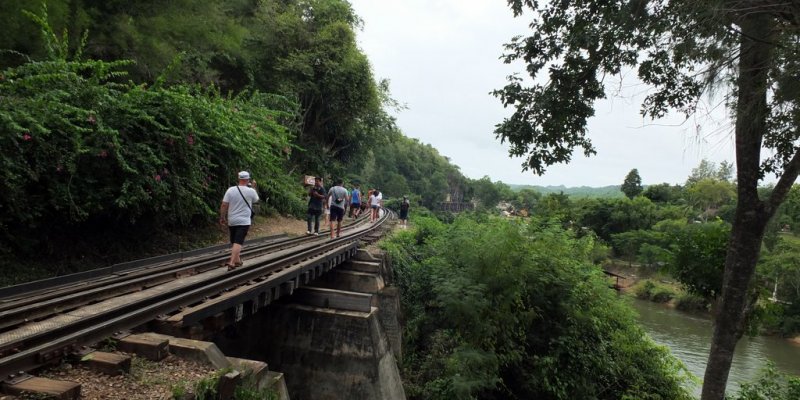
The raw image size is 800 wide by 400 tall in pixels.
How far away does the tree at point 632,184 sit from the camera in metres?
73.4

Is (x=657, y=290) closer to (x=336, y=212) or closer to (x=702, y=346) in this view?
(x=702, y=346)

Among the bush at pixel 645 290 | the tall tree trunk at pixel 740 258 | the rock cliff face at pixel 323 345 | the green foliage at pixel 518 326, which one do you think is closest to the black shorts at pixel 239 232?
the rock cliff face at pixel 323 345

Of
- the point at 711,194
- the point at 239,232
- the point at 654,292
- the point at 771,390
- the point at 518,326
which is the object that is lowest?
the point at 654,292

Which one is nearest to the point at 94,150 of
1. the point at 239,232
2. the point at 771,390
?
the point at 239,232

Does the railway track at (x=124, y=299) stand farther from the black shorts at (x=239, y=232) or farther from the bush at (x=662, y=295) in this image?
the bush at (x=662, y=295)

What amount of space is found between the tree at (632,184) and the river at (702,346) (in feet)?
130

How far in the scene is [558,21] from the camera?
7.75m

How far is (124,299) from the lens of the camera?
16.8ft

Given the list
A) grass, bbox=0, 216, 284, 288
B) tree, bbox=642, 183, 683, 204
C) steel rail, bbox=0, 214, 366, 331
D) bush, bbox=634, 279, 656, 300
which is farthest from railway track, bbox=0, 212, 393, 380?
tree, bbox=642, 183, 683, 204

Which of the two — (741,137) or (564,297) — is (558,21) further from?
(564,297)

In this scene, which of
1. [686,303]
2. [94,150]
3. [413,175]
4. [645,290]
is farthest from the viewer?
[413,175]

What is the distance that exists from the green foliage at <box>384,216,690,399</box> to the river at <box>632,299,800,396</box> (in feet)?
31.9

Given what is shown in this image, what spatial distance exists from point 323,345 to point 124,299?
3.44 metres

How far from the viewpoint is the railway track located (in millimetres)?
3656
